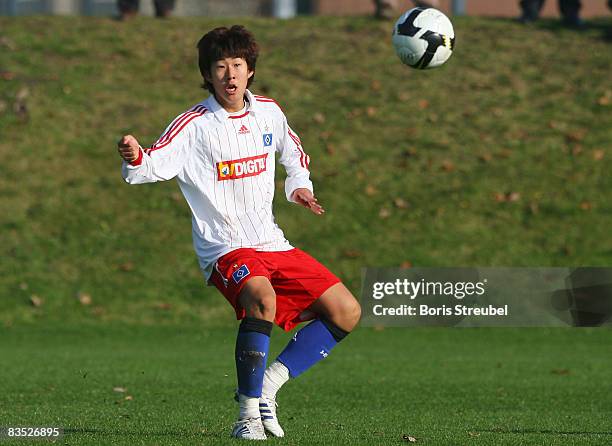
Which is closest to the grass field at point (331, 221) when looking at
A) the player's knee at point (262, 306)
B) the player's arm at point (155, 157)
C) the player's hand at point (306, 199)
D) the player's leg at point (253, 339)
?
the player's leg at point (253, 339)

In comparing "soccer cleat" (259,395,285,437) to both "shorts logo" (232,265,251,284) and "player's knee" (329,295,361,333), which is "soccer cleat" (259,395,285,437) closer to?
"player's knee" (329,295,361,333)

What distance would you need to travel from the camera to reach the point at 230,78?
23.7 ft

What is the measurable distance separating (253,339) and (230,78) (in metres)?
1.56

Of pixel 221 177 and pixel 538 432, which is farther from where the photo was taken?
pixel 538 432

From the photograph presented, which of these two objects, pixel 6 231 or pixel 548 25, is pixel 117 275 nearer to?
pixel 6 231

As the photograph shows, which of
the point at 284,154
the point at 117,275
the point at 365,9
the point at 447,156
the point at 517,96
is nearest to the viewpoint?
the point at 284,154

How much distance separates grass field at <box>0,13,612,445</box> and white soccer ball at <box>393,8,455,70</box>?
2737 mm

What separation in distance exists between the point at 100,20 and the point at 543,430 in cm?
1816

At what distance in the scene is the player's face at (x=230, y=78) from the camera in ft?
23.7

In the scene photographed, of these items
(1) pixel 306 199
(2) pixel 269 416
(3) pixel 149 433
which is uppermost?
(1) pixel 306 199

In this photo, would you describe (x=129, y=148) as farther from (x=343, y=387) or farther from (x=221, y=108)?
(x=343, y=387)

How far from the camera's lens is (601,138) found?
20.2m

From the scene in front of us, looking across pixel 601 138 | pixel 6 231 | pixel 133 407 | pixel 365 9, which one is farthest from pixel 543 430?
pixel 365 9

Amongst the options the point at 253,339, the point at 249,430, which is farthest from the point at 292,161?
the point at 249,430
